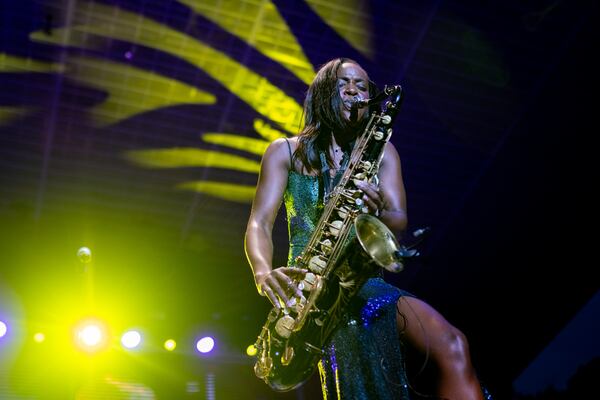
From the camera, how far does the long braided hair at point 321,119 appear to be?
3545mm

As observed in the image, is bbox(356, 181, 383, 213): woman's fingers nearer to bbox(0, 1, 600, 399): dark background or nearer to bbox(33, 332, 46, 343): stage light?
bbox(0, 1, 600, 399): dark background

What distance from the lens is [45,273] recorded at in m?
8.58

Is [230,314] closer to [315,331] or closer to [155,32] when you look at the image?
[155,32]

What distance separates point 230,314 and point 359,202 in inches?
267

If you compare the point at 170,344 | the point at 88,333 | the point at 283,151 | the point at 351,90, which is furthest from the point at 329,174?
the point at 170,344

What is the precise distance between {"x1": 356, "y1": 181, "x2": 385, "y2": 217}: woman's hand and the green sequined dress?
0.33 m

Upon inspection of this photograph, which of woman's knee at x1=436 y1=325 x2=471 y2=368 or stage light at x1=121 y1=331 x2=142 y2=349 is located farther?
stage light at x1=121 y1=331 x2=142 y2=349

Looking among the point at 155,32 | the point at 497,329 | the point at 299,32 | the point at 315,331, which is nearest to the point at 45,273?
the point at 155,32

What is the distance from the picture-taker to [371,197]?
2951mm

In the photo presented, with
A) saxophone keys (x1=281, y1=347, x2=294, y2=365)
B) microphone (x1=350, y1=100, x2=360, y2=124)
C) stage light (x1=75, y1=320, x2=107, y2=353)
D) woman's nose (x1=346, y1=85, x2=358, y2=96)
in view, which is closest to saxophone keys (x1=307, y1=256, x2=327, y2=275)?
saxophone keys (x1=281, y1=347, x2=294, y2=365)

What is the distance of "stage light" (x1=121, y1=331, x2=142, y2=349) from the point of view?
9.12m

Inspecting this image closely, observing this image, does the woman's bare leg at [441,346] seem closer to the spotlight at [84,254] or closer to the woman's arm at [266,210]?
the woman's arm at [266,210]

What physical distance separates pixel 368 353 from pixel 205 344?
7.07m

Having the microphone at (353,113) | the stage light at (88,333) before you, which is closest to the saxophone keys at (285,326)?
the microphone at (353,113)
